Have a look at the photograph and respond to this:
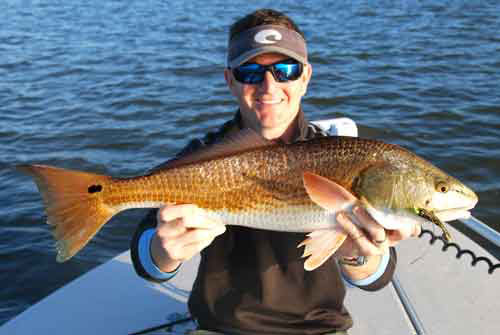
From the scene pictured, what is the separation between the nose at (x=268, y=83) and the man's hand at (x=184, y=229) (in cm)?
78

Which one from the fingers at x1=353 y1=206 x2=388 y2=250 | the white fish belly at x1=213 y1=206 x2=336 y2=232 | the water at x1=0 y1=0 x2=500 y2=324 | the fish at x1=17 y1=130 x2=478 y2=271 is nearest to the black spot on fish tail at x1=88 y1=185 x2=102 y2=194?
the fish at x1=17 y1=130 x2=478 y2=271

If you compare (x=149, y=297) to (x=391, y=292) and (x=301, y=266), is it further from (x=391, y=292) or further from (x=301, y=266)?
(x=391, y=292)

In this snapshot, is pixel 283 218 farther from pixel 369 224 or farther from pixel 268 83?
pixel 268 83

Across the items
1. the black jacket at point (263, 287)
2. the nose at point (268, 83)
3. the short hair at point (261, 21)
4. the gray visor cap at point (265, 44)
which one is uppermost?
the short hair at point (261, 21)

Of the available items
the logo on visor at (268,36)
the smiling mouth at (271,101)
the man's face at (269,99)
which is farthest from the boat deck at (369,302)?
the logo on visor at (268,36)

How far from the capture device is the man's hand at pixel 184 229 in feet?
7.82

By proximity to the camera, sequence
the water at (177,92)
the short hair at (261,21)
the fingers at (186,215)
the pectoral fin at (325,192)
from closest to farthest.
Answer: the pectoral fin at (325,192)
the fingers at (186,215)
the short hair at (261,21)
the water at (177,92)

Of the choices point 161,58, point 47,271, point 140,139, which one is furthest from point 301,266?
point 161,58

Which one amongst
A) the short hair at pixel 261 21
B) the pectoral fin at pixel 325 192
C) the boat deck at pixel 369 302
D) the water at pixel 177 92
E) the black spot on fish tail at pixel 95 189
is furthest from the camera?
the water at pixel 177 92

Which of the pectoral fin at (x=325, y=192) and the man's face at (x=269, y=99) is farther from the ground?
the man's face at (x=269, y=99)

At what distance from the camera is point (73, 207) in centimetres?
249

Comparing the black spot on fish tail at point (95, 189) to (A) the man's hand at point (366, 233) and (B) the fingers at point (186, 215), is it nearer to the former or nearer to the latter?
(B) the fingers at point (186, 215)

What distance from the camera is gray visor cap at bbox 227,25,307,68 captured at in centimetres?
272

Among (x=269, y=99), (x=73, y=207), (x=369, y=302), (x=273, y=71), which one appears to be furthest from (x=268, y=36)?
(x=369, y=302)
